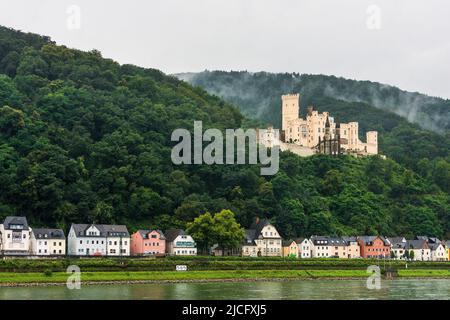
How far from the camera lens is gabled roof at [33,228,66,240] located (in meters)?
78.0

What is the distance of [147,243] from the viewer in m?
83.4

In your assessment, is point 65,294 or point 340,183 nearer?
point 65,294

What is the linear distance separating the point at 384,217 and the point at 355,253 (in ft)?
43.8

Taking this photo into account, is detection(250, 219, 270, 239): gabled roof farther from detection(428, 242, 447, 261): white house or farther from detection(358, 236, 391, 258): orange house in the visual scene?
detection(428, 242, 447, 261): white house

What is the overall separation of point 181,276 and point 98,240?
1792 centimetres

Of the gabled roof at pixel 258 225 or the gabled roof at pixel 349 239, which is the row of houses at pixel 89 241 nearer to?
the gabled roof at pixel 258 225

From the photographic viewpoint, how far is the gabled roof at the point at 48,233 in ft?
256

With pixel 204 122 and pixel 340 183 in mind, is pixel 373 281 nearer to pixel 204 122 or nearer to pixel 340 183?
pixel 340 183

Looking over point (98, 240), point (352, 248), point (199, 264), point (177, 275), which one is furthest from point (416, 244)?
point (177, 275)

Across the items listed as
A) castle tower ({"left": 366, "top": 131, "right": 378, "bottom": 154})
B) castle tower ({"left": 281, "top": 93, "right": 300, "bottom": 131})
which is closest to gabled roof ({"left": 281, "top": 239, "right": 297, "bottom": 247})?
castle tower ({"left": 366, "top": 131, "right": 378, "bottom": 154})

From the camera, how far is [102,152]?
9856cm

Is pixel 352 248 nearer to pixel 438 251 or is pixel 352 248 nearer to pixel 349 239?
pixel 349 239

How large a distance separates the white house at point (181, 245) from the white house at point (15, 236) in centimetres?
1517
